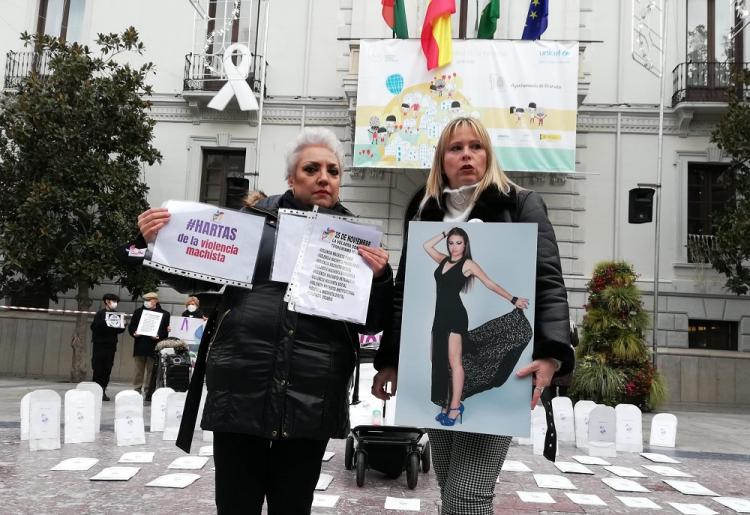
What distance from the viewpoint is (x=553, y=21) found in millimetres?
15133

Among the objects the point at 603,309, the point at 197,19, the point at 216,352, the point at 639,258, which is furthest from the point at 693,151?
the point at 216,352

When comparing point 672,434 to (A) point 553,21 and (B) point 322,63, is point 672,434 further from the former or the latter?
(B) point 322,63

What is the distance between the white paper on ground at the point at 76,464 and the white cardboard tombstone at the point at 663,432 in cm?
614

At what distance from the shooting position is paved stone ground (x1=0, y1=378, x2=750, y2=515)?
4301mm

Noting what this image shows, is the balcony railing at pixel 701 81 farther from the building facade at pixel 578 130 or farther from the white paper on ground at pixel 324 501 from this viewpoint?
the white paper on ground at pixel 324 501

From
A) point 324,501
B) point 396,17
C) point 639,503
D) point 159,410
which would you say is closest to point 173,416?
point 159,410

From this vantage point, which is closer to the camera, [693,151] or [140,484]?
[140,484]

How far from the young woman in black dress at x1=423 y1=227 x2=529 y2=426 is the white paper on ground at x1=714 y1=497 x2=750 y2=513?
12.2 feet

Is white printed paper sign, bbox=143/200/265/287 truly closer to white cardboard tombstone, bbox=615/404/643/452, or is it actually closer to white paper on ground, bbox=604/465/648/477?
white paper on ground, bbox=604/465/648/477

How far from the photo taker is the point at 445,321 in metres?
2.19

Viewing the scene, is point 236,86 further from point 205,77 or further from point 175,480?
point 175,480

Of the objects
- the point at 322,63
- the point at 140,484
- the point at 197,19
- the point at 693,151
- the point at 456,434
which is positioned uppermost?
the point at 197,19

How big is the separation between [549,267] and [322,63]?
14.9 meters

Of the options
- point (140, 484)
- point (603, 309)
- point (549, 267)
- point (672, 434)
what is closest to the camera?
point (549, 267)
